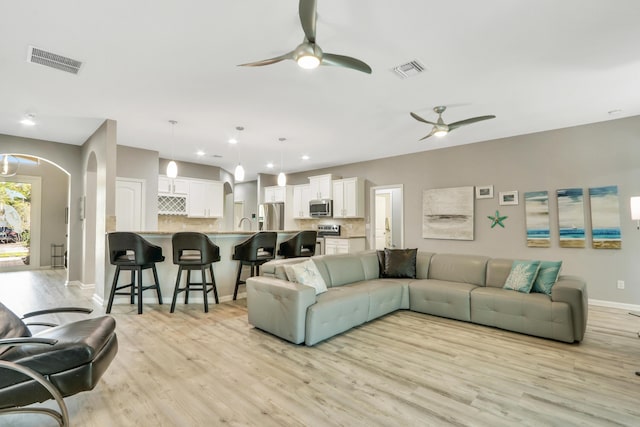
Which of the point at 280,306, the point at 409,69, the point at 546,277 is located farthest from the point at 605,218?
the point at 280,306

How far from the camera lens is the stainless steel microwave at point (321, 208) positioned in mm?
7402

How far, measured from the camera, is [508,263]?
154 inches

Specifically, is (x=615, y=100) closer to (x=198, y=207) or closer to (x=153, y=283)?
(x=153, y=283)

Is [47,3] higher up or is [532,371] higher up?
[47,3]

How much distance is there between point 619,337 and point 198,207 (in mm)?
7536

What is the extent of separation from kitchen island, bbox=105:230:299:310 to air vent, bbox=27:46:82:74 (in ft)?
6.57

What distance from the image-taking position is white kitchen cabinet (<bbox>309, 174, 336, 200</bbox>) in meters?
7.50

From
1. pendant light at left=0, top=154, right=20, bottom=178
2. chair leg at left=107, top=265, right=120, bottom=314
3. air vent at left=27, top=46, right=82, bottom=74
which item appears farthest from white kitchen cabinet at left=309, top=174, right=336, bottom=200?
pendant light at left=0, top=154, right=20, bottom=178

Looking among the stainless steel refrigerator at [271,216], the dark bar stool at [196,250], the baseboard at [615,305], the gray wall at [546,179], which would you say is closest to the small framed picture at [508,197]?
the gray wall at [546,179]

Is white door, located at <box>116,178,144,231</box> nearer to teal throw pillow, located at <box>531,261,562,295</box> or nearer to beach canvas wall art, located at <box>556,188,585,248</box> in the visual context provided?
teal throw pillow, located at <box>531,261,562,295</box>

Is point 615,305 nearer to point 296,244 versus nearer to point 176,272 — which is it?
point 296,244

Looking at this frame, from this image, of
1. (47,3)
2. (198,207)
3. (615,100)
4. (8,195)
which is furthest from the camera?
(8,195)

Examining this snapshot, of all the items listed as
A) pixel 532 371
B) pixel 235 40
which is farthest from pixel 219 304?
A: pixel 532 371

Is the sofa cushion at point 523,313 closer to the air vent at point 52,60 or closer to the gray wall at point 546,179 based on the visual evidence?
the gray wall at point 546,179
